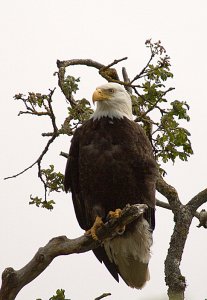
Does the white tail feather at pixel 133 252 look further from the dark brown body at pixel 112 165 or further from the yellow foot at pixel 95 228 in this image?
the yellow foot at pixel 95 228

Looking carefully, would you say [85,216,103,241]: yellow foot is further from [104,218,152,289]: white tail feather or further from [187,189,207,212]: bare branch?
[187,189,207,212]: bare branch

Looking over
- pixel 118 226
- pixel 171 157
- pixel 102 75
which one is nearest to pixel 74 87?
pixel 102 75

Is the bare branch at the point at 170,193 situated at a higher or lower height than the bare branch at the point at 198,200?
higher

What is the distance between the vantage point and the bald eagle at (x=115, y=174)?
5785 millimetres

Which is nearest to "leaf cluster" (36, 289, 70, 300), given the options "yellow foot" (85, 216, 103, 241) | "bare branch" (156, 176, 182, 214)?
"yellow foot" (85, 216, 103, 241)

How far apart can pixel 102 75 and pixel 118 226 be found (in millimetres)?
2210

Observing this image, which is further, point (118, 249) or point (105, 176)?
point (118, 249)

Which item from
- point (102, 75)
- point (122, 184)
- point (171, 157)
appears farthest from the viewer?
point (102, 75)

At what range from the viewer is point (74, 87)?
6.22m

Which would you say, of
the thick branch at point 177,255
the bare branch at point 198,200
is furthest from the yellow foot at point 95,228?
the bare branch at point 198,200

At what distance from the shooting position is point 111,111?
616 cm

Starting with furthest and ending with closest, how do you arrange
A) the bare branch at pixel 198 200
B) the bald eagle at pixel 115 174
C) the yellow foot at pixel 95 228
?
the bare branch at pixel 198 200, the bald eagle at pixel 115 174, the yellow foot at pixel 95 228

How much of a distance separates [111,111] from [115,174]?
708mm

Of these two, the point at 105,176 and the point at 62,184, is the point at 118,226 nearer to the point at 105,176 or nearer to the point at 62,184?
the point at 105,176
